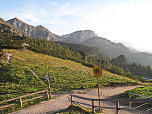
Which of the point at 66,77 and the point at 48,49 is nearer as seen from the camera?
the point at 66,77

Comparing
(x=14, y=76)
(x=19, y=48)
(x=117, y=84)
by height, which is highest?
(x=19, y=48)

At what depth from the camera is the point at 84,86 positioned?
68.9 feet

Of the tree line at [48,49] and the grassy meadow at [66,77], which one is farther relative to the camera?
the tree line at [48,49]

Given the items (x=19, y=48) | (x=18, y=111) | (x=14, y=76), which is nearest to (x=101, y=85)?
(x=18, y=111)

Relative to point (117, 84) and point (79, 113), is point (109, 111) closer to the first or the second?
point (79, 113)

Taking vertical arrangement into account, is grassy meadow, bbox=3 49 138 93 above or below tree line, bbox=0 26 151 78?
below

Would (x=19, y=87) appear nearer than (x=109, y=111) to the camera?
No

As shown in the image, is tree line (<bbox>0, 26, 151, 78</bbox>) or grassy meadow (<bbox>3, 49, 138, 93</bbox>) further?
Answer: tree line (<bbox>0, 26, 151, 78</bbox>)

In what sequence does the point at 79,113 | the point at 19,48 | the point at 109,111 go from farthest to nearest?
the point at 19,48 → the point at 109,111 → the point at 79,113

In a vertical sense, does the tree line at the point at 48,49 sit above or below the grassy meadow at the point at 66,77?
above

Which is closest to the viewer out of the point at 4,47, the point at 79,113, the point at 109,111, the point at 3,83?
the point at 79,113

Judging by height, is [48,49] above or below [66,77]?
above

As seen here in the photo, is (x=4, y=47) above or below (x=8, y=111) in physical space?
above

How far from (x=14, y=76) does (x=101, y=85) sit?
1955cm
